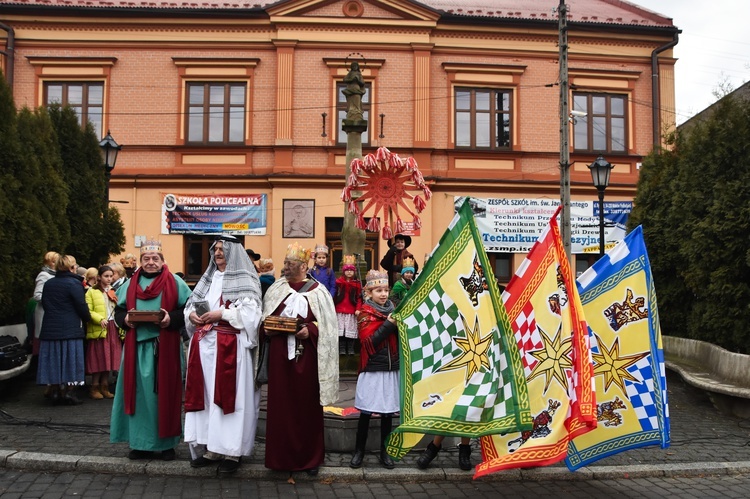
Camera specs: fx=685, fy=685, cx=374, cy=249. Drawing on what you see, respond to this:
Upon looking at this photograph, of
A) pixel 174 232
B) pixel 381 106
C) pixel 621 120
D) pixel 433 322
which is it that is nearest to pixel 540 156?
pixel 621 120

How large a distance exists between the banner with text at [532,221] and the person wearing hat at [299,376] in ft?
50.2

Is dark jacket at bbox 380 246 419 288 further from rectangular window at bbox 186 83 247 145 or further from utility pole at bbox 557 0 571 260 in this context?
rectangular window at bbox 186 83 247 145

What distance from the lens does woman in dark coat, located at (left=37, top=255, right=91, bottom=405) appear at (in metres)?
7.96

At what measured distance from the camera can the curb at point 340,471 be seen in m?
5.43

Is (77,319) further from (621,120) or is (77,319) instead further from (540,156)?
(621,120)

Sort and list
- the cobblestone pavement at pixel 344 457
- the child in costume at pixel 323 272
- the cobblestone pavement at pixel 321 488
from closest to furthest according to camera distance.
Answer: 1. the cobblestone pavement at pixel 321 488
2. the cobblestone pavement at pixel 344 457
3. the child in costume at pixel 323 272

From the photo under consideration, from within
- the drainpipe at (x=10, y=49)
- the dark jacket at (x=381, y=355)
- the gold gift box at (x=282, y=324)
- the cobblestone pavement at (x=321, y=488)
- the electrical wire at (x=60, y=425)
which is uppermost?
the drainpipe at (x=10, y=49)

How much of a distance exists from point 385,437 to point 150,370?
202cm

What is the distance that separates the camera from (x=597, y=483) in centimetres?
554

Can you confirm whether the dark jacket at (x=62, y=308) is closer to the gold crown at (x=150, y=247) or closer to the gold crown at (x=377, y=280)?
the gold crown at (x=150, y=247)

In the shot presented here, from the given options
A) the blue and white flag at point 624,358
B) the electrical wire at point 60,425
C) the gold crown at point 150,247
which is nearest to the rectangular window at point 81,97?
the electrical wire at point 60,425

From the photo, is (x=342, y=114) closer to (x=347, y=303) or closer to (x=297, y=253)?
(x=347, y=303)

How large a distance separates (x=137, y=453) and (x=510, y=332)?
325cm

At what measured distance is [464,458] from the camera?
5648 mm
